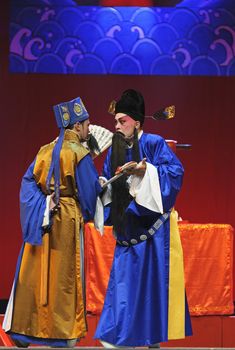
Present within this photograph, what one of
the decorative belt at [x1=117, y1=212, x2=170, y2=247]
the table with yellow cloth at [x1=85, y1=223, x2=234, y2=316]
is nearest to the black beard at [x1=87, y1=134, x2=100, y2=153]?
the decorative belt at [x1=117, y1=212, x2=170, y2=247]

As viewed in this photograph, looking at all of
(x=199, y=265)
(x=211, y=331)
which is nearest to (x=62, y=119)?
(x=199, y=265)

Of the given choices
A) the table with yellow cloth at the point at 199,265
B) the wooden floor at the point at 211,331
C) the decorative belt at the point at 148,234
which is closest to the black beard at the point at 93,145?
the decorative belt at the point at 148,234

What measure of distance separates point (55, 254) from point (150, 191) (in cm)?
57

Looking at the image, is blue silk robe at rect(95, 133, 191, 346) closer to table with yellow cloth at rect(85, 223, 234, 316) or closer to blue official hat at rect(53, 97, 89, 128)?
blue official hat at rect(53, 97, 89, 128)

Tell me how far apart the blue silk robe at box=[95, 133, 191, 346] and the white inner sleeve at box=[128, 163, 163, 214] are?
0.11 feet

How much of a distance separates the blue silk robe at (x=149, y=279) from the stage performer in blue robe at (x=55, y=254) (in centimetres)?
18

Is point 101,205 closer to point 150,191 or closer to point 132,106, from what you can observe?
point 150,191

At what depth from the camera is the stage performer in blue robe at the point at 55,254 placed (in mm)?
3719

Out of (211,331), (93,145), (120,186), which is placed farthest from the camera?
(211,331)

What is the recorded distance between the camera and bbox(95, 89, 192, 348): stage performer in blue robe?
369 centimetres

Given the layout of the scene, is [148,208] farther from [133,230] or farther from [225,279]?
[225,279]

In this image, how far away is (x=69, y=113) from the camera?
12.8ft

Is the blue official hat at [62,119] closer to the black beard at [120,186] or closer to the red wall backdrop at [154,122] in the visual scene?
the black beard at [120,186]

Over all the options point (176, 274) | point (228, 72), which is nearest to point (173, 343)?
point (176, 274)
